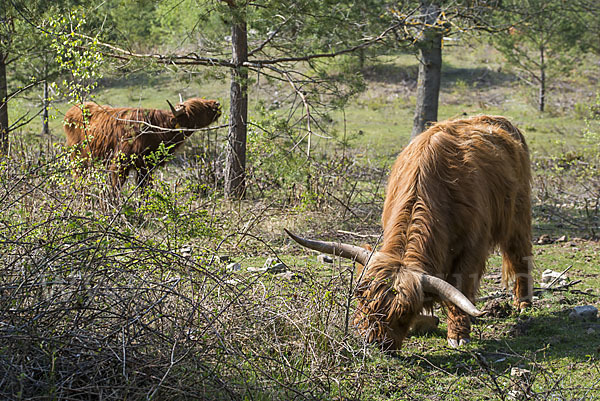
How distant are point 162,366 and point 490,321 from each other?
3576 mm

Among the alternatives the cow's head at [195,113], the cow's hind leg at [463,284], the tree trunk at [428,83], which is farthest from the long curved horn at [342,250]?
the tree trunk at [428,83]

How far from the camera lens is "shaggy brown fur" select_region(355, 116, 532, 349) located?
15.1 ft

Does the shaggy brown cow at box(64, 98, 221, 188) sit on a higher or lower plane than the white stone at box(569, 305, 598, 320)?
higher

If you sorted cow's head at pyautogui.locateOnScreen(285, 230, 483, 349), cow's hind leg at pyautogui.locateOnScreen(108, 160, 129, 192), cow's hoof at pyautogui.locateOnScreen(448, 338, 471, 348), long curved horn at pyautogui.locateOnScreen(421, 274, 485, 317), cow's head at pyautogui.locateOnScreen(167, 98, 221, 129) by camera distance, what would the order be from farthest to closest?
1. cow's head at pyautogui.locateOnScreen(167, 98, 221, 129)
2. cow's hind leg at pyautogui.locateOnScreen(108, 160, 129, 192)
3. cow's hoof at pyautogui.locateOnScreen(448, 338, 471, 348)
4. cow's head at pyautogui.locateOnScreen(285, 230, 483, 349)
5. long curved horn at pyautogui.locateOnScreen(421, 274, 485, 317)

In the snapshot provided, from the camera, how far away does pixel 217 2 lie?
29.6 ft

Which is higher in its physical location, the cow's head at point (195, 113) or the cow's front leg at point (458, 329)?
the cow's head at point (195, 113)

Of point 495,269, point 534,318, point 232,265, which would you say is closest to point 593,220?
point 495,269

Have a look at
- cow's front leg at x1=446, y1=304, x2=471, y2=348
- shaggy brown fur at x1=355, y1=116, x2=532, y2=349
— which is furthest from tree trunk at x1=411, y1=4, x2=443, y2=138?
cow's front leg at x1=446, y1=304, x2=471, y2=348

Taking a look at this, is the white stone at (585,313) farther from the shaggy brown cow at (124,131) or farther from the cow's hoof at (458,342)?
the shaggy brown cow at (124,131)

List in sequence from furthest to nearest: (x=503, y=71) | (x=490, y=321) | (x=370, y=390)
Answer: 1. (x=503, y=71)
2. (x=490, y=321)
3. (x=370, y=390)

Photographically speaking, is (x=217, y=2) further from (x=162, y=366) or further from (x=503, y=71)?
(x=503, y=71)

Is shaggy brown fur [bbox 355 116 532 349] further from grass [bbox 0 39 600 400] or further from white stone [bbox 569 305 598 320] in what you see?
white stone [bbox 569 305 598 320]

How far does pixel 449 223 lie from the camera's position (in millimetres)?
5285

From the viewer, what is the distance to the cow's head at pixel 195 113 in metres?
10.4
